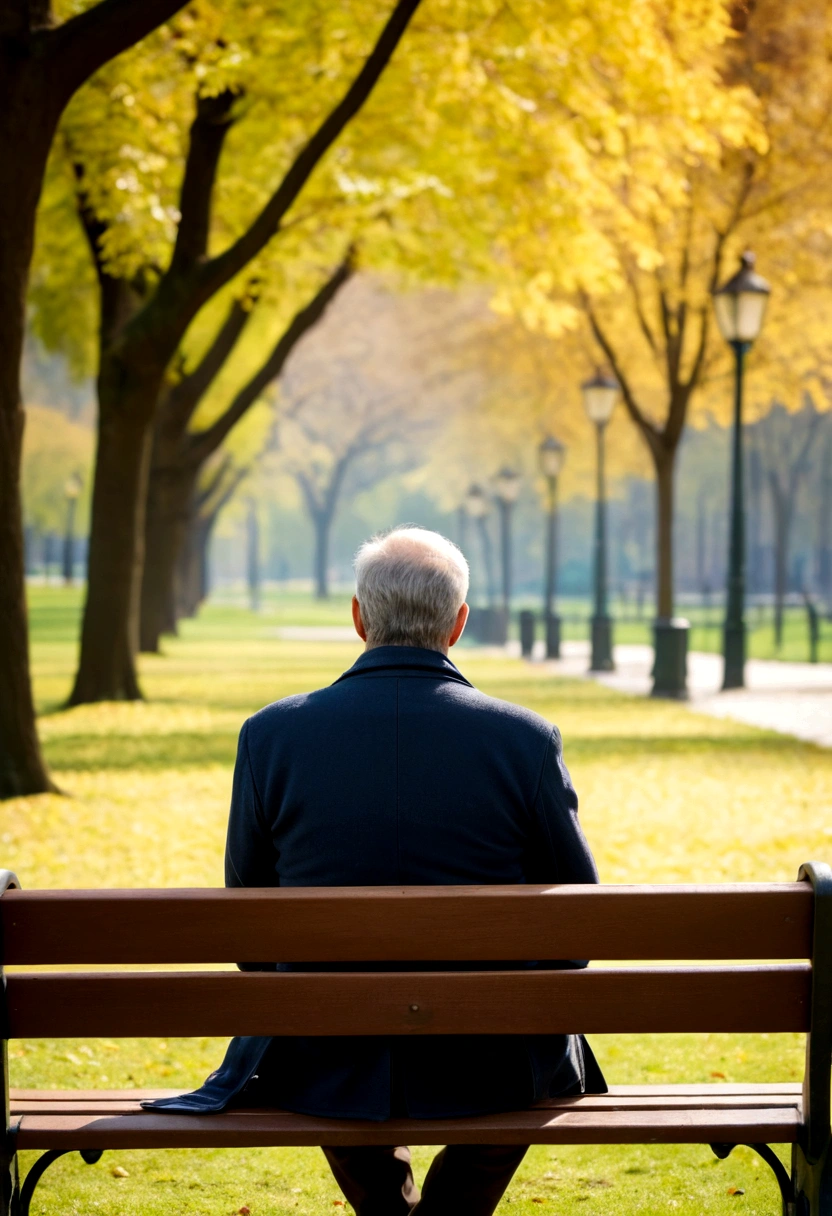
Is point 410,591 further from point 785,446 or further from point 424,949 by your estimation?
point 785,446

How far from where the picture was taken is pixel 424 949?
2.96 metres

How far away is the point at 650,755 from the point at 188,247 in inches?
227

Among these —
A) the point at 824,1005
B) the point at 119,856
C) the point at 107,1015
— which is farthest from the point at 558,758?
the point at 119,856

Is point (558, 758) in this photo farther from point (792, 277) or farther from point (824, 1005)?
point (792, 277)

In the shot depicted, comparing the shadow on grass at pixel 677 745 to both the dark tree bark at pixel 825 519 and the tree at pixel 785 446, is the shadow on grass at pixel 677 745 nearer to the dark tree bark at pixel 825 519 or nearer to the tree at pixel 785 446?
the tree at pixel 785 446

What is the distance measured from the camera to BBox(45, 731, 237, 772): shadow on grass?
12.8 m

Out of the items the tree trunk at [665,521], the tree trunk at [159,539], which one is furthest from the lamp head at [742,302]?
the tree trunk at [159,539]

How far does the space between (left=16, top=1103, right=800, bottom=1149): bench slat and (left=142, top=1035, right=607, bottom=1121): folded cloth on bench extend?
0.09 feet

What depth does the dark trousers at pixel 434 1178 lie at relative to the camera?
3.24 m

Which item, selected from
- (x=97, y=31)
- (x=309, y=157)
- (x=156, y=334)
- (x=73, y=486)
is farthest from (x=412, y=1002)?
(x=73, y=486)

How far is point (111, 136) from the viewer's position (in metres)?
15.4

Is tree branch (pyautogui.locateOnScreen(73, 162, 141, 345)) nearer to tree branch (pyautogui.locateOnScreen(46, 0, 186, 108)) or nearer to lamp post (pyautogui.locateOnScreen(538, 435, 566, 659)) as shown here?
tree branch (pyautogui.locateOnScreen(46, 0, 186, 108))

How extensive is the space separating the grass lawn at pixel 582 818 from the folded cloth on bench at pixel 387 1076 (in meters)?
1.19

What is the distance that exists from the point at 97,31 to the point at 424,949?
23.7ft
